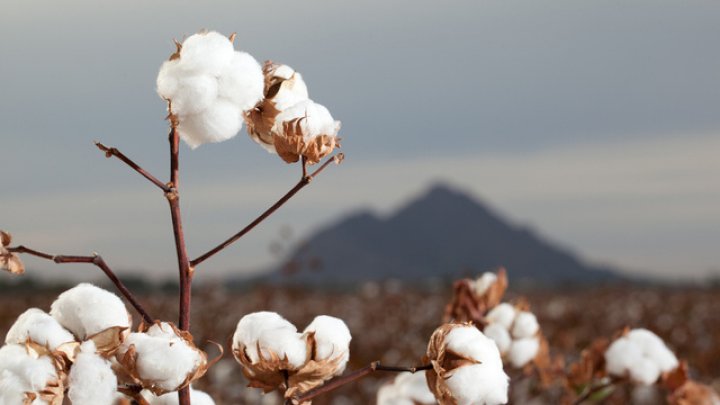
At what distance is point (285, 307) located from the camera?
33.3ft

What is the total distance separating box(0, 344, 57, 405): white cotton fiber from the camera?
943mm

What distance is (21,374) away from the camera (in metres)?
0.95

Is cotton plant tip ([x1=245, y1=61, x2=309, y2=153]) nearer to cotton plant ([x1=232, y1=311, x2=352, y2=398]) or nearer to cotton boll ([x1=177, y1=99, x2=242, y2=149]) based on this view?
cotton boll ([x1=177, y1=99, x2=242, y2=149])

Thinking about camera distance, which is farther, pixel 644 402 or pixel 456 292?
pixel 644 402

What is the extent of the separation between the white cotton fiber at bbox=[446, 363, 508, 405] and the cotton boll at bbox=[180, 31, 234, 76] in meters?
0.40

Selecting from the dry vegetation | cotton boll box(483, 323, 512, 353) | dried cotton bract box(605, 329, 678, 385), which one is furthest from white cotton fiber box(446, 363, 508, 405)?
the dry vegetation

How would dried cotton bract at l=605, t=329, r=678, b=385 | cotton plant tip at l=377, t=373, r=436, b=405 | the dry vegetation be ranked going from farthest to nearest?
the dry vegetation, dried cotton bract at l=605, t=329, r=678, b=385, cotton plant tip at l=377, t=373, r=436, b=405

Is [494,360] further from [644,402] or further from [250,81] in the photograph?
[644,402]

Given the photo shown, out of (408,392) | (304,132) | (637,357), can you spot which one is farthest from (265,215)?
(637,357)

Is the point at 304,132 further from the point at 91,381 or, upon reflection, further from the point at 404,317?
the point at 404,317

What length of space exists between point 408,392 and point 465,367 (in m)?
0.48

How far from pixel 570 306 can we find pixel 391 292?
6.93ft

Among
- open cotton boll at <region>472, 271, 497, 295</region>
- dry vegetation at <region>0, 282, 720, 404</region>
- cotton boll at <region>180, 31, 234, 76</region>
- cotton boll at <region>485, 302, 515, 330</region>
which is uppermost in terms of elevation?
cotton boll at <region>180, 31, 234, 76</region>

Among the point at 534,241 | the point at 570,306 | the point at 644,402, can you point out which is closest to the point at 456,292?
the point at 644,402
